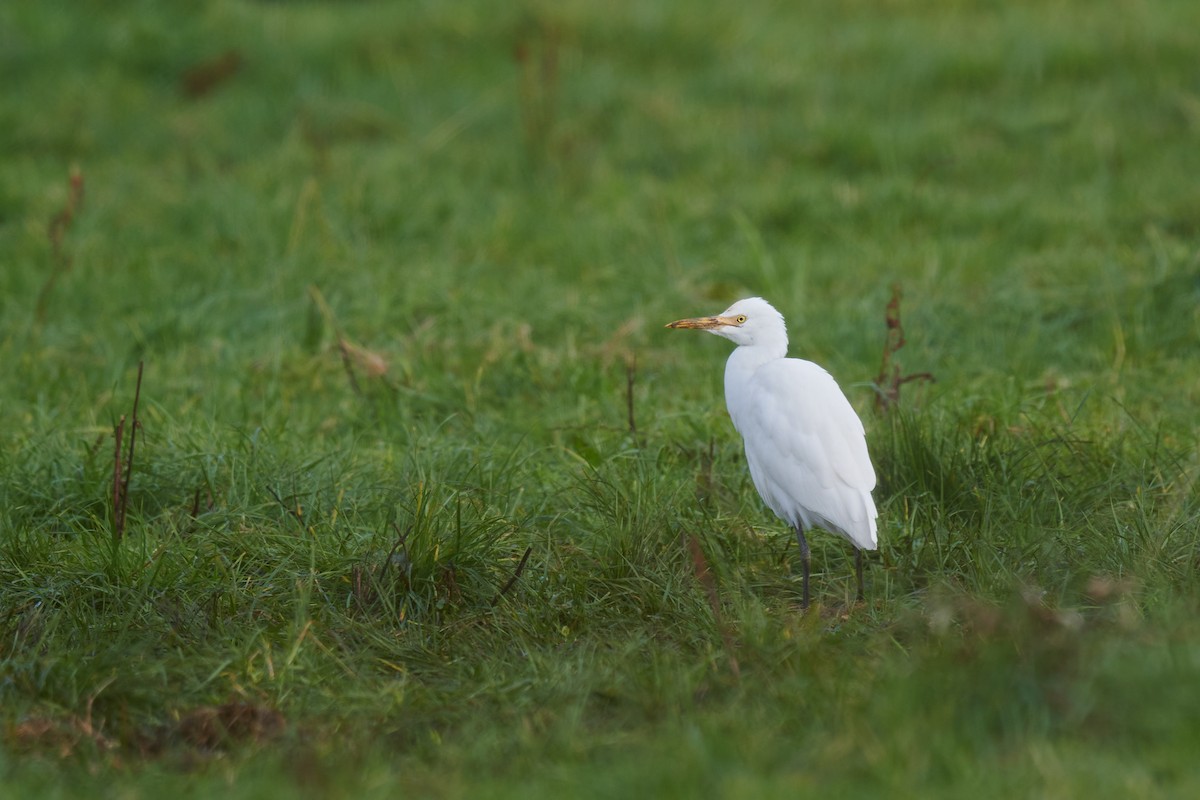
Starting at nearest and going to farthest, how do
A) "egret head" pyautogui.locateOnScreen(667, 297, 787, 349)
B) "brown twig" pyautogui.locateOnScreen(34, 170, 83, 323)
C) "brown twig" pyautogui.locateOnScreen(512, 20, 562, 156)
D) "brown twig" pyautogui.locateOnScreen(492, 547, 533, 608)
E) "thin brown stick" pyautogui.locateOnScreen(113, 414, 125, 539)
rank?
"brown twig" pyautogui.locateOnScreen(492, 547, 533, 608) → "thin brown stick" pyautogui.locateOnScreen(113, 414, 125, 539) → "egret head" pyautogui.locateOnScreen(667, 297, 787, 349) → "brown twig" pyautogui.locateOnScreen(34, 170, 83, 323) → "brown twig" pyautogui.locateOnScreen(512, 20, 562, 156)

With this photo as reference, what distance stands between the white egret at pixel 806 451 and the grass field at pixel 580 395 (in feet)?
0.63

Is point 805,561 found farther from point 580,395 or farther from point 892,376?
point 580,395

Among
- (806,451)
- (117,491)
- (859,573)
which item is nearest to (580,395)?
(806,451)

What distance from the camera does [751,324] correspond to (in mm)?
4000

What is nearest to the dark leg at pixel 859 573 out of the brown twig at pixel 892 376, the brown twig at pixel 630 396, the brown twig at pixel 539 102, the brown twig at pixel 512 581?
the brown twig at pixel 892 376

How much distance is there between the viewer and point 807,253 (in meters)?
6.30

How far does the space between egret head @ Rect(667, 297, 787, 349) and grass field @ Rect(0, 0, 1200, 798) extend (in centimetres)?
38

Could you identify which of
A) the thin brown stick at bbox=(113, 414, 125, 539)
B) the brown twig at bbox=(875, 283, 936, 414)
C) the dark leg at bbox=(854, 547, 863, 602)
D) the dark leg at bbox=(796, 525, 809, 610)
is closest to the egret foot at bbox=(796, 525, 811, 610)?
the dark leg at bbox=(796, 525, 809, 610)

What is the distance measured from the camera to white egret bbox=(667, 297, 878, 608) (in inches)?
139

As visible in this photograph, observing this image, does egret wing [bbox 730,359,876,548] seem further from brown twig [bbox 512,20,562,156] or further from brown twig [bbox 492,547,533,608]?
brown twig [bbox 512,20,562,156]

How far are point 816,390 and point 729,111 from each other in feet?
14.6

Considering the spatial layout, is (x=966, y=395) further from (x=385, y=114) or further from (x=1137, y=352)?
(x=385, y=114)

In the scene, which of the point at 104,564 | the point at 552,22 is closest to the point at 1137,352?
the point at 104,564

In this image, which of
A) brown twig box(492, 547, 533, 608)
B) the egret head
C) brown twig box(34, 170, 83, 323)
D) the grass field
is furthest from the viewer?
brown twig box(34, 170, 83, 323)
